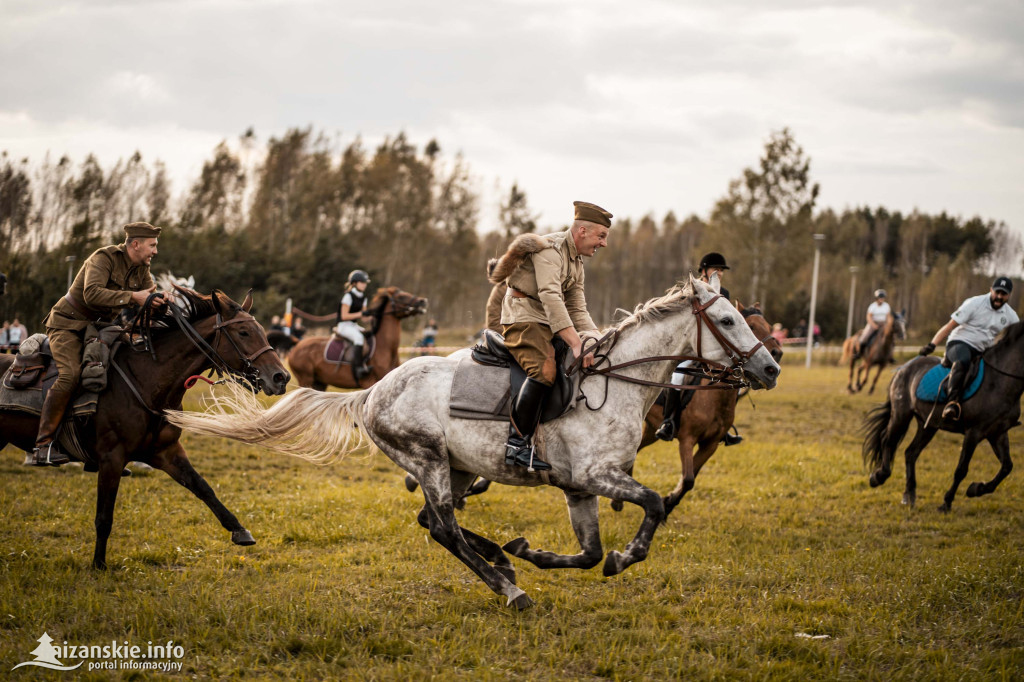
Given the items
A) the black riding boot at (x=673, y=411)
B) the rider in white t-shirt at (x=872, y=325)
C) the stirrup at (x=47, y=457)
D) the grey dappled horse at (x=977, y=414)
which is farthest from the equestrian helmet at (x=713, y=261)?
the rider in white t-shirt at (x=872, y=325)

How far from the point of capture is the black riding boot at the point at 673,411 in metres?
8.77

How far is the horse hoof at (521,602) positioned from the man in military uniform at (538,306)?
99 cm

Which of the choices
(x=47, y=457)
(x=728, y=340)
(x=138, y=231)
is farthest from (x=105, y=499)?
(x=728, y=340)

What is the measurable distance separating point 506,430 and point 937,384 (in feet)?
22.0

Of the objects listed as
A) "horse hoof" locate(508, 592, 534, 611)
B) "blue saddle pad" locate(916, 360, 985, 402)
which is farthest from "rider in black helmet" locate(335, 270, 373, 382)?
"blue saddle pad" locate(916, 360, 985, 402)

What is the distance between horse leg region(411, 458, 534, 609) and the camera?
5.74 metres

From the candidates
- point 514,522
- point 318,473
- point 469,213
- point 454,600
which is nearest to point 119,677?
point 454,600

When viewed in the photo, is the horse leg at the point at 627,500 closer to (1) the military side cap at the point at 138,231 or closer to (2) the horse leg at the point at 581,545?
(2) the horse leg at the point at 581,545

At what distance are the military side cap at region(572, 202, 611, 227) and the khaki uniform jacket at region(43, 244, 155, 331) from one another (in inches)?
150

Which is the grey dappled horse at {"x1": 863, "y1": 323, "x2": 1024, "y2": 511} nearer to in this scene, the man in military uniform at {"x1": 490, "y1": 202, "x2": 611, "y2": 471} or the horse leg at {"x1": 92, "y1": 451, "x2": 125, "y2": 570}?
the man in military uniform at {"x1": 490, "y1": 202, "x2": 611, "y2": 471}

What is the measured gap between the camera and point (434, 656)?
15.9 ft

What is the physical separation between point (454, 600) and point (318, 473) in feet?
19.3

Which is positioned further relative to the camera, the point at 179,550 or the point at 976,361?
the point at 976,361

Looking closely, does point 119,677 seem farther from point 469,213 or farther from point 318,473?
point 469,213
